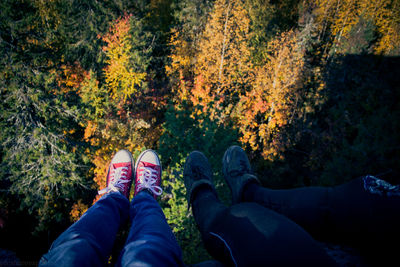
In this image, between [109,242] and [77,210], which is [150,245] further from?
[77,210]

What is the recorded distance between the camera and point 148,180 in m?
2.80

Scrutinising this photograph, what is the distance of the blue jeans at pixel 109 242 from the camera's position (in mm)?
1173

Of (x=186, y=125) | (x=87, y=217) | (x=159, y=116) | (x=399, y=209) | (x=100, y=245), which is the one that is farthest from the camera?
(x=159, y=116)

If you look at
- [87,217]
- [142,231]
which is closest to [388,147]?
[142,231]

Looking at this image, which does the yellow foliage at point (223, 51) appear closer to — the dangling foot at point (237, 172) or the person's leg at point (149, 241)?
the dangling foot at point (237, 172)

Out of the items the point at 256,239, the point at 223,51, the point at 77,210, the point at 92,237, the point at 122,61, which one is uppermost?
the point at 223,51

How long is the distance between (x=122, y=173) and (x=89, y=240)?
5.95 ft

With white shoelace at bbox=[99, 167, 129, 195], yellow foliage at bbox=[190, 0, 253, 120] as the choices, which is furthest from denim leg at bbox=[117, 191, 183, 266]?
yellow foliage at bbox=[190, 0, 253, 120]

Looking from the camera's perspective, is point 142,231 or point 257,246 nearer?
point 257,246

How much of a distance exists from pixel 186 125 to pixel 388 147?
5.79 m

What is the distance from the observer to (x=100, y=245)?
4.72 ft

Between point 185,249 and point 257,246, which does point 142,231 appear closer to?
point 257,246

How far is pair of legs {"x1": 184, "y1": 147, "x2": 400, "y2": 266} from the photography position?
1.08 m

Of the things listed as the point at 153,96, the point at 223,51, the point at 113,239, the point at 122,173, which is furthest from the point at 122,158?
the point at 153,96
